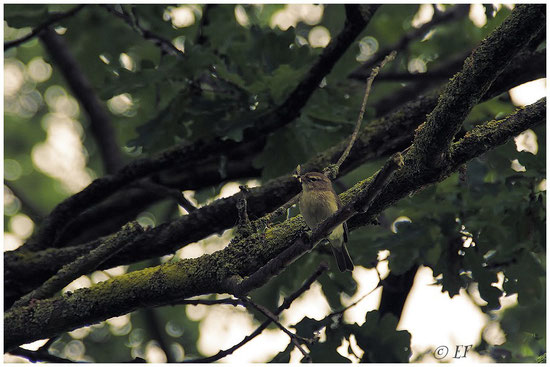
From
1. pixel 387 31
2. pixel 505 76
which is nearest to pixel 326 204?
pixel 505 76

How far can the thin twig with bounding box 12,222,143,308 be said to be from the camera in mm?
4145

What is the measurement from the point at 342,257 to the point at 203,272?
1862mm

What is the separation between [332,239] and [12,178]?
7.25 m

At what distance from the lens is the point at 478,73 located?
3.12m

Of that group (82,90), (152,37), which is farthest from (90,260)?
(82,90)

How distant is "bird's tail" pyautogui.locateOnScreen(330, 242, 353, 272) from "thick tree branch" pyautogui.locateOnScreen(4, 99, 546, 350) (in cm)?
124

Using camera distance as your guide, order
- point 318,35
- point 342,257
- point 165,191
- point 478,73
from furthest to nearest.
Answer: point 318,35 < point 165,191 < point 342,257 < point 478,73

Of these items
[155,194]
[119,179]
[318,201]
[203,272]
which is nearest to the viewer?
[203,272]

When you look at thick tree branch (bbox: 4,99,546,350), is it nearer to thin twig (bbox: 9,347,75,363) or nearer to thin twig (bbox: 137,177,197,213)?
thin twig (bbox: 9,347,75,363)

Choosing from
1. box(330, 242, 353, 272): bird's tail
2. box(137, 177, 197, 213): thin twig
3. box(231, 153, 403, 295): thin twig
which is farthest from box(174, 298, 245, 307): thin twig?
box(330, 242, 353, 272): bird's tail

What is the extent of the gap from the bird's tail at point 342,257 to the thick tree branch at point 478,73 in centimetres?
219

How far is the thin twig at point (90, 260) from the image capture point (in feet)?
13.6

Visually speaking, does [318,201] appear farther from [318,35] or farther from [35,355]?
[318,35]

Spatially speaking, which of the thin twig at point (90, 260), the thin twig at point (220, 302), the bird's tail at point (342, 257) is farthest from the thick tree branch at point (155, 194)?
the thin twig at point (220, 302)
